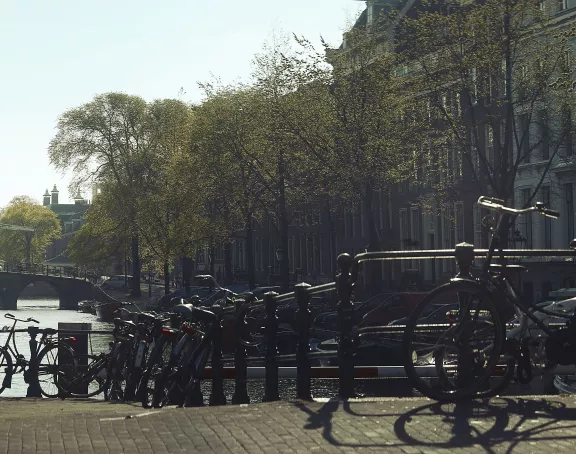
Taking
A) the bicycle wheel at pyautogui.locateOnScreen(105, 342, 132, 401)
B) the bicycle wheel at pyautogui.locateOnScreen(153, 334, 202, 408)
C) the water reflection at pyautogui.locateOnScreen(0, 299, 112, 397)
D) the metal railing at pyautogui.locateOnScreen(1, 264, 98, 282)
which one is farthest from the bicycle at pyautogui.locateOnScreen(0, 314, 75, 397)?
the metal railing at pyautogui.locateOnScreen(1, 264, 98, 282)

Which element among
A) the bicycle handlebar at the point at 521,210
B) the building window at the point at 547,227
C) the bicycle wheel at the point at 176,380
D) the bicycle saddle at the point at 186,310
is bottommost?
the bicycle wheel at the point at 176,380

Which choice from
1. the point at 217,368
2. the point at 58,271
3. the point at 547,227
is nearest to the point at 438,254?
the point at 217,368

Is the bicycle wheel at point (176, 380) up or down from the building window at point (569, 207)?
down

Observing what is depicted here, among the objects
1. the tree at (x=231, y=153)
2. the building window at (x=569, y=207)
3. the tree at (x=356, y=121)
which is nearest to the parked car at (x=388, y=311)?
the tree at (x=356, y=121)

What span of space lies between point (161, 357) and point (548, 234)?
31.4 m

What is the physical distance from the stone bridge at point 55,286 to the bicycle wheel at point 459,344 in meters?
88.5

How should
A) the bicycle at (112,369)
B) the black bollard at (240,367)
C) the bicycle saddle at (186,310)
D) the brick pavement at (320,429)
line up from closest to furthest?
1. the brick pavement at (320,429)
2. the black bollard at (240,367)
3. the bicycle saddle at (186,310)
4. the bicycle at (112,369)

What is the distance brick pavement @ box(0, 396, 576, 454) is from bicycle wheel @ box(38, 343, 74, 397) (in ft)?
26.2

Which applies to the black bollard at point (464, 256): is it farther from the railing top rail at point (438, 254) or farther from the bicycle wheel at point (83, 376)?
the bicycle wheel at point (83, 376)

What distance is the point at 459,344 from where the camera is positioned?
7.84 m

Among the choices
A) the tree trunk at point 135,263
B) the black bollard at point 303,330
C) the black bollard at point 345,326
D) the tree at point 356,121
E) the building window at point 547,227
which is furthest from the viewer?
the tree trunk at point 135,263

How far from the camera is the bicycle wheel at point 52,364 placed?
16.0 m

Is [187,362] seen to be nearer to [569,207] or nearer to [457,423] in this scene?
[457,423]

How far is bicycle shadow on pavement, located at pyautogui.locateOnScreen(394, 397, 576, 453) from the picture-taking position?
6.51 m
